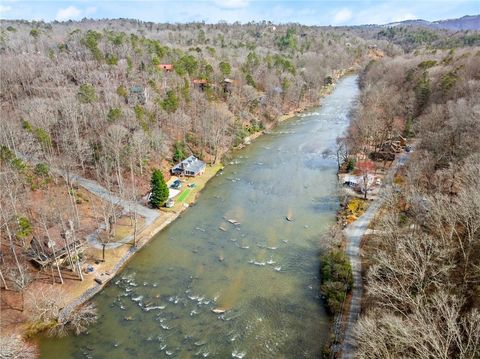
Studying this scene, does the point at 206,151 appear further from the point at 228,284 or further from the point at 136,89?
the point at 228,284

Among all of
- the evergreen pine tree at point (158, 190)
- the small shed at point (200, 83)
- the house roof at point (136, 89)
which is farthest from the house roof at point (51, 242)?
the small shed at point (200, 83)

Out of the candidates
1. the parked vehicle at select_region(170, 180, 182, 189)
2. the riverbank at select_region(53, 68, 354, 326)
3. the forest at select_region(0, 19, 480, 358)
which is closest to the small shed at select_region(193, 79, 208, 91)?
the forest at select_region(0, 19, 480, 358)

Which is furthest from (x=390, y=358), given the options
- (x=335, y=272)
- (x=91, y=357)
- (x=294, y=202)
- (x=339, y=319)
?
(x=294, y=202)

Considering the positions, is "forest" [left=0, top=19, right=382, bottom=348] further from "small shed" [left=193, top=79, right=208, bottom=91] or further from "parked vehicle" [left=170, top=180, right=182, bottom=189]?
"parked vehicle" [left=170, top=180, right=182, bottom=189]

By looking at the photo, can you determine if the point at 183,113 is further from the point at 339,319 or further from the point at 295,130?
the point at 339,319

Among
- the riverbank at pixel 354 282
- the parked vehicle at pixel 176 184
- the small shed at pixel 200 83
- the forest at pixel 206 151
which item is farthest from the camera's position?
the small shed at pixel 200 83

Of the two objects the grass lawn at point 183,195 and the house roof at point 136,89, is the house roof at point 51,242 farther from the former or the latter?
the house roof at point 136,89
